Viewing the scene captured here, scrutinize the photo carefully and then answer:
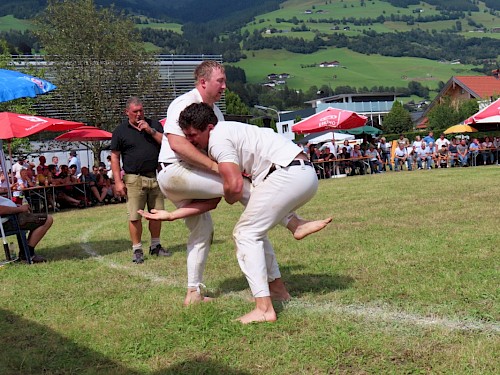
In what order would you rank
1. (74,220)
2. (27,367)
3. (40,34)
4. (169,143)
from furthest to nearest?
(40,34) → (74,220) → (169,143) → (27,367)

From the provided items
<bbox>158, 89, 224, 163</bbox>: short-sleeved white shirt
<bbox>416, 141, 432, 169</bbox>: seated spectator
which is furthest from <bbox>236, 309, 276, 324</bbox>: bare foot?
<bbox>416, 141, 432, 169</bbox>: seated spectator

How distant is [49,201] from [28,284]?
40.3ft

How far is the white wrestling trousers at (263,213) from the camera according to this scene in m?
4.00

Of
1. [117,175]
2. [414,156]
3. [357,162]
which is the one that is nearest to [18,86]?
[117,175]

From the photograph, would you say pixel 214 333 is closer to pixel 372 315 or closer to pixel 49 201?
pixel 372 315

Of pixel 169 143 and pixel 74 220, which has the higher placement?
pixel 169 143

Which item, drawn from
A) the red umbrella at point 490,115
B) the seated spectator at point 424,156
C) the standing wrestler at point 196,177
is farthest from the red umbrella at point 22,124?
the seated spectator at point 424,156

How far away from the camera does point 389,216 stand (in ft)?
29.3

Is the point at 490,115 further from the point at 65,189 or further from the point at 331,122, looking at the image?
the point at 65,189

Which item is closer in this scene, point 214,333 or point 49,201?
point 214,333

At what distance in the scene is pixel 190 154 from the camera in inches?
165

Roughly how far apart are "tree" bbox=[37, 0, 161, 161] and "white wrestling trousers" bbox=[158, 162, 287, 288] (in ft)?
96.4

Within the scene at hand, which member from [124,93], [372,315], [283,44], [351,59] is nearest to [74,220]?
[372,315]

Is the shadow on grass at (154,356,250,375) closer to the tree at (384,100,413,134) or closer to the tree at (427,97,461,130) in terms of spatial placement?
the tree at (427,97,461,130)
